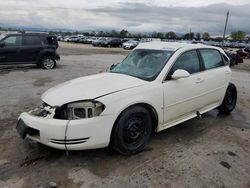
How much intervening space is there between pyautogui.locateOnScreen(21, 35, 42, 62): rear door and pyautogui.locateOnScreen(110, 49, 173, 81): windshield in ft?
30.5

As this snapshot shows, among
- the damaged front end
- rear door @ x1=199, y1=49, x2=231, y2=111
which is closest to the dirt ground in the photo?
rear door @ x1=199, y1=49, x2=231, y2=111

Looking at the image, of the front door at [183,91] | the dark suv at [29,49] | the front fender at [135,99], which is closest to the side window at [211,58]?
the front door at [183,91]

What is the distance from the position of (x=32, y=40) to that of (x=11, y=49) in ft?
3.61

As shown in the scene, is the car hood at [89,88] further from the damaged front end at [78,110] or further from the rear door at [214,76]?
the rear door at [214,76]

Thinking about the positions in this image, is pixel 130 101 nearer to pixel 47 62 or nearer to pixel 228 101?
pixel 228 101

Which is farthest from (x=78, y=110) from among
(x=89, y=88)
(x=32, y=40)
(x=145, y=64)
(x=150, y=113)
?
(x=32, y=40)

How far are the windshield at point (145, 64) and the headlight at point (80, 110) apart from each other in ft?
3.49

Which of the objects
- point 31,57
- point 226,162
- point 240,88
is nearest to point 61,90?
point 226,162

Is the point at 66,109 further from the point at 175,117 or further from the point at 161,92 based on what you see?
the point at 175,117

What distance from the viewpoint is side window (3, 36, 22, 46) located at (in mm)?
12981

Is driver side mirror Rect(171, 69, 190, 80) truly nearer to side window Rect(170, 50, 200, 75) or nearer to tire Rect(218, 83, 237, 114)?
side window Rect(170, 50, 200, 75)

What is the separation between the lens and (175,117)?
186 inches

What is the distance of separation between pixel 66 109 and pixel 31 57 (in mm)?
10595

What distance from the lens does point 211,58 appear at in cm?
569
